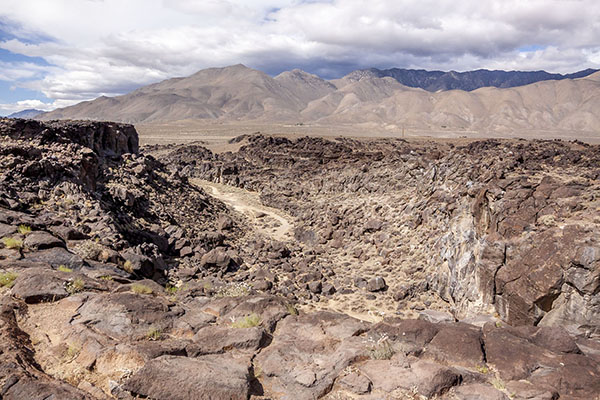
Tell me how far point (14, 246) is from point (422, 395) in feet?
32.8

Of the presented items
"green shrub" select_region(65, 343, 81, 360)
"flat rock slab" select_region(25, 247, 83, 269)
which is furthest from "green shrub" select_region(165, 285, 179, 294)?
"green shrub" select_region(65, 343, 81, 360)

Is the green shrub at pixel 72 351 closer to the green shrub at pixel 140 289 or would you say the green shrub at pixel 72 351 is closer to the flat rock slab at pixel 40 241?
the green shrub at pixel 140 289

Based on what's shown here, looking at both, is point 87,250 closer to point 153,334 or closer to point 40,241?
point 40,241

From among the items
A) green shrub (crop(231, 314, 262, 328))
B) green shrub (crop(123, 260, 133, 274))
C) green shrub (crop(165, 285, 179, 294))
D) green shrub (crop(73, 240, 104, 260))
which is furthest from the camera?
green shrub (crop(123, 260, 133, 274))

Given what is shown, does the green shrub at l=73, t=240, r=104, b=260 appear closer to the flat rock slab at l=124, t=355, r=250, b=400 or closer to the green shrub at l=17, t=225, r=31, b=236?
the green shrub at l=17, t=225, r=31, b=236

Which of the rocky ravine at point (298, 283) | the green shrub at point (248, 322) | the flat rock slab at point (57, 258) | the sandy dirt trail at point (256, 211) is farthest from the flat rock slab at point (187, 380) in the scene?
the sandy dirt trail at point (256, 211)

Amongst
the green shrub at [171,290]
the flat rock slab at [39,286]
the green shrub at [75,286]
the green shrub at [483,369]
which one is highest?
the flat rock slab at [39,286]

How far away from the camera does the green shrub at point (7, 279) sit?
23.2 ft

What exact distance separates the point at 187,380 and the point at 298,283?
40.5ft

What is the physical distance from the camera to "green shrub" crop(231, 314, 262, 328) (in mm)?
6953

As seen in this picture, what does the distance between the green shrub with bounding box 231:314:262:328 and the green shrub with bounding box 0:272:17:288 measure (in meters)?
4.41

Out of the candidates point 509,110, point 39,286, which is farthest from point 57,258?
point 509,110

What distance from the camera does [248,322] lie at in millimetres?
7020

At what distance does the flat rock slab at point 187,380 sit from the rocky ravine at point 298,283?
0.02 m
